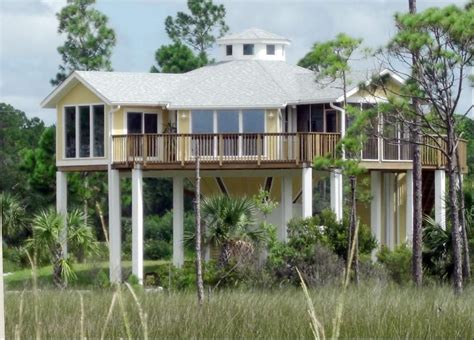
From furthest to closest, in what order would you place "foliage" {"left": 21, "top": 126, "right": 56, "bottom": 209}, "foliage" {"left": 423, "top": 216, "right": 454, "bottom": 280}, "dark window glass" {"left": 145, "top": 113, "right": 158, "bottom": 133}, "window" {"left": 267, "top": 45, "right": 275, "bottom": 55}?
"foliage" {"left": 21, "top": 126, "right": 56, "bottom": 209} < "window" {"left": 267, "top": 45, "right": 275, "bottom": 55} < "dark window glass" {"left": 145, "top": 113, "right": 158, "bottom": 133} < "foliage" {"left": 423, "top": 216, "right": 454, "bottom": 280}

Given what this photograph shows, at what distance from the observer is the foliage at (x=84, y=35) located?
182ft

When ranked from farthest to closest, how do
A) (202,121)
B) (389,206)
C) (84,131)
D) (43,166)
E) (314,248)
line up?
(43,166), (389,206), (84,131), (202,121), (314,248)

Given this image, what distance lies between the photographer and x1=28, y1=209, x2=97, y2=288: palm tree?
34938mm

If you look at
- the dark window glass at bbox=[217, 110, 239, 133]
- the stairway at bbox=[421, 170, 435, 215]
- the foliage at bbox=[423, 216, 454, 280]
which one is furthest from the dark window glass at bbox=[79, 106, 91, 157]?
the foliage at bbox=[423, 216, 454, 280]

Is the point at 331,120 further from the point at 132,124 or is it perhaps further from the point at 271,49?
the point at 271,49

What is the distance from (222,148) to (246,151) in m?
1.00

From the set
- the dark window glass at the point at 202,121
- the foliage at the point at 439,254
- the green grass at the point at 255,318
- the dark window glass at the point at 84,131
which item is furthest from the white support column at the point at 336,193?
the green grass at the point at 255,318

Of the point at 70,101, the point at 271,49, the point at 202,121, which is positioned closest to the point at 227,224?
the point at 202,121

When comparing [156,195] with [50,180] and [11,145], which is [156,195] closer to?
[11,145]

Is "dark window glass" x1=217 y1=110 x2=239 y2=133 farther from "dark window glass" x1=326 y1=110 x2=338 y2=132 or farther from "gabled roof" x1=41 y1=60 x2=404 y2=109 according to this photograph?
"dark window glass" x1=326 y1=110 x2=338 y2=132

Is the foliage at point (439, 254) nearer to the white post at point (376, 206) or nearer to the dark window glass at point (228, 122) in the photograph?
the white post at point (376, 206)

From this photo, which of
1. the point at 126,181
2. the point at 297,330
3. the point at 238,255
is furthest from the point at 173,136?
the point at 297,330

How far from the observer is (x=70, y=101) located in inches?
1613

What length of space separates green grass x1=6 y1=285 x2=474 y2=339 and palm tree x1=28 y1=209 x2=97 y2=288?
652 inches
